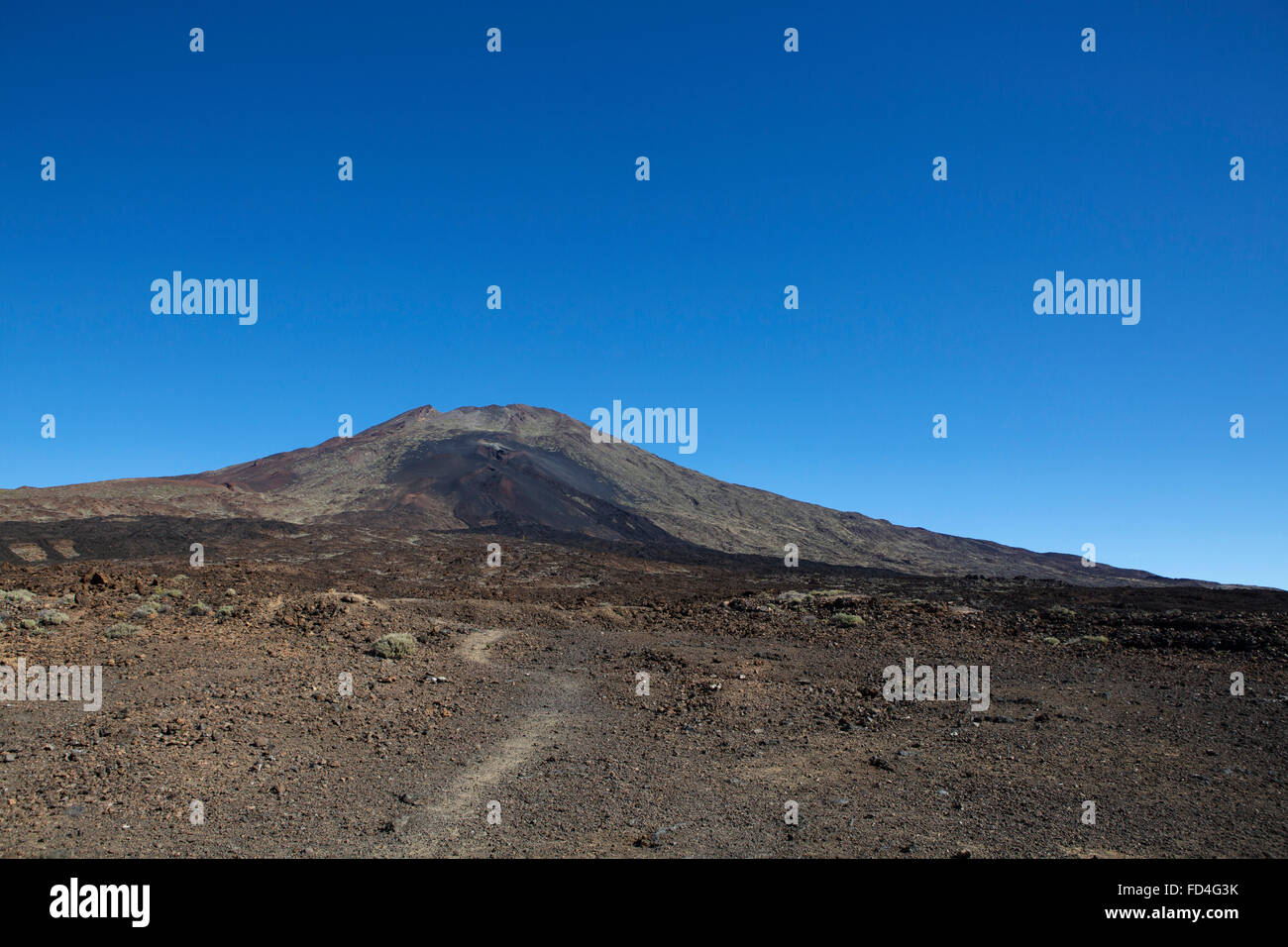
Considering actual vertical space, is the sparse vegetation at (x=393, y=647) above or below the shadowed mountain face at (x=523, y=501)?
below

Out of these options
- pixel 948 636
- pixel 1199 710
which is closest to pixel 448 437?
pixel 948 636
